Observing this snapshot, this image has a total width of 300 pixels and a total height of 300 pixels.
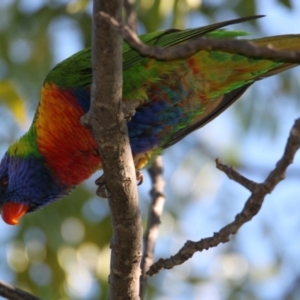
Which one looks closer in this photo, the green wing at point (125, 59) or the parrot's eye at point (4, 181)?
the green wing at point (125, 59)

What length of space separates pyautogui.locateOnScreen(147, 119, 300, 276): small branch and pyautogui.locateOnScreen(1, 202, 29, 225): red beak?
1.12 meters

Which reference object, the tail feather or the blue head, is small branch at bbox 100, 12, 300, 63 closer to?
the tail feather

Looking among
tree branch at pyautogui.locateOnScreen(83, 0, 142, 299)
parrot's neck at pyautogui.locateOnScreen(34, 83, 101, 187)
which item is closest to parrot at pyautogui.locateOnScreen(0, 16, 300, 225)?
parrot's neck at pyautogui.locateOnScreen(34, 83, 101, 187)

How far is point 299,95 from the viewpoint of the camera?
472 cm

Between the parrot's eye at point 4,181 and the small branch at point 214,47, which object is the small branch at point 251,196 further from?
the parrot's eye at point 4,181

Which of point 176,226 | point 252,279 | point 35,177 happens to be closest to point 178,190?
point 176,226

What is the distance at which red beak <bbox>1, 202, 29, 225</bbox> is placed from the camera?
111 inches

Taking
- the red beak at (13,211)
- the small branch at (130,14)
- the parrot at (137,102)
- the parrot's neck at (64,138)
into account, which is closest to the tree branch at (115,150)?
the parrot at (137,102)

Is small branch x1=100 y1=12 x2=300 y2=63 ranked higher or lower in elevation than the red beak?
lower

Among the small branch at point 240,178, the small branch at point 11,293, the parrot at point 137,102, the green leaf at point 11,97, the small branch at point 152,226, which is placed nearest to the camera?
the small branch at point 240,178

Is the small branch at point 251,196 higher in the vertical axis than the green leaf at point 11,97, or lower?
lower

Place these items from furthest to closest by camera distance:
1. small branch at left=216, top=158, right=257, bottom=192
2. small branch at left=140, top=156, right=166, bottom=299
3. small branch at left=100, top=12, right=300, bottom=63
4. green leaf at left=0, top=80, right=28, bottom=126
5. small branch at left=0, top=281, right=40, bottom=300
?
1. green leaf at left=0, top=80, right=28, bottom=126
2. small branch at left=140, top=156, right=166, bottom=299
3. small branch at left=0, top=281, right=40, bottom=300
4. small branch at left=216, top=158, right=257, bottom=192
5. small branch at left=100, top=12, right=300, bottom=63

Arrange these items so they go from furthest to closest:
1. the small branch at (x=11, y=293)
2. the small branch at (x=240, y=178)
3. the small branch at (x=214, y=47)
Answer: the small branch at (x=11, y=293), the small branch at (x=240, y=178), the small branch at (x=214, y=47)

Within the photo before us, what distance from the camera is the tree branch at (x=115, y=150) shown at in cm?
158
